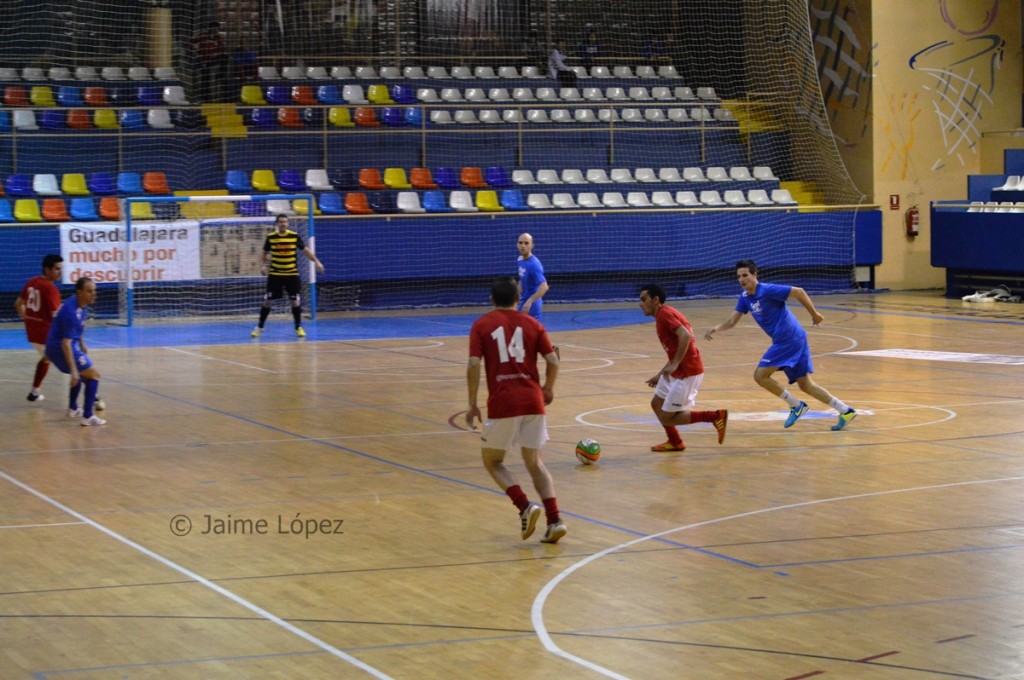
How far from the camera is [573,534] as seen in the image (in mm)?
9750

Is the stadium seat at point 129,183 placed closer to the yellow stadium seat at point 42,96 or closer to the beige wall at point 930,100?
the yellow stadium seat at point 42,96

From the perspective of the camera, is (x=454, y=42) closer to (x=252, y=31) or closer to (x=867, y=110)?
(x=252, y=31)

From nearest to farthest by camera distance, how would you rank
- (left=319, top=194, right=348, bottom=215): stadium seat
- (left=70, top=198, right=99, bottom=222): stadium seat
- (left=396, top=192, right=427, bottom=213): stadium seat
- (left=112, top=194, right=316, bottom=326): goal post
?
(left=112, top=194, right=316, bottom=326): goal post < (left=70, top=198, right=99, bottom=222): stadium seat < (left=319, top=194, right=348, bottom=215): stadium seat < (left=396, top=192, right=427, bottom=213): stadium seat

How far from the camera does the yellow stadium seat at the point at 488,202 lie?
103 ft

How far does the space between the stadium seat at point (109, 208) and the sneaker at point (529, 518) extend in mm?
20613

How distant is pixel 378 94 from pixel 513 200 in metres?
4.51

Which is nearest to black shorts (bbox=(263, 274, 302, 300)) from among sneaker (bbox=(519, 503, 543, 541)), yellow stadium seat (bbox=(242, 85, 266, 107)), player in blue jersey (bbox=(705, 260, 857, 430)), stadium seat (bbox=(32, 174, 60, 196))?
stadium seat (bbox=(32, 174, 60, 196))

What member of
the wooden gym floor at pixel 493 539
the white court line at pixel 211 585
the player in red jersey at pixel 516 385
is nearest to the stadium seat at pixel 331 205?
the wooden gym floor at pixel 493 539

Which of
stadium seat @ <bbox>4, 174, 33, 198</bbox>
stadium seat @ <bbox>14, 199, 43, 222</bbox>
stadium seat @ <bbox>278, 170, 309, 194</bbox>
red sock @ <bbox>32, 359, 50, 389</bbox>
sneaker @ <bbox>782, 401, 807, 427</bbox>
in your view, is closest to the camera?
sneaker @ <bbox>782, 401, 807, 427</bbox>

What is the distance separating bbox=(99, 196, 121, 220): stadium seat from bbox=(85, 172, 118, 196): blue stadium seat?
33.0 inches

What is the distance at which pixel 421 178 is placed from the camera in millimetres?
31797

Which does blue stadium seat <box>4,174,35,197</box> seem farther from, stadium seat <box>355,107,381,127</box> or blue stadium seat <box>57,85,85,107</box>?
stadium seat <box>355,107,381,127</box>

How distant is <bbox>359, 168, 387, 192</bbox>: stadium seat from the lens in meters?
31.3

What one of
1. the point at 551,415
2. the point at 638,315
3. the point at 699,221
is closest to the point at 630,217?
the point at 699,221
